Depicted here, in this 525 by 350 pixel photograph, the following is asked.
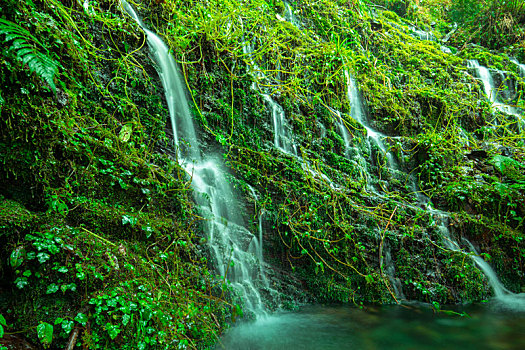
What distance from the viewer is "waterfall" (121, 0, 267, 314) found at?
3715 millimetres

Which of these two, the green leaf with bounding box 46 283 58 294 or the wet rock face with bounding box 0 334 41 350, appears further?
the green leaf with bounding box 46 283 58 294

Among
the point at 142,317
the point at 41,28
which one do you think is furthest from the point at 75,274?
the point at 41,28

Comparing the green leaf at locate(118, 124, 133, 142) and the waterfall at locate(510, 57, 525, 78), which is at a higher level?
the waterfall at locate(510, 57, 525, 78)

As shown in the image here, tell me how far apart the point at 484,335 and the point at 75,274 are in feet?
14.3

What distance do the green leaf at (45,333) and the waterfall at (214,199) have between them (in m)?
1.89

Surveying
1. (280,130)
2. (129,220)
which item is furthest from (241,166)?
(129,220)

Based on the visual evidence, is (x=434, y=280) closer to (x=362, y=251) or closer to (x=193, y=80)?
(x=362, y=251)

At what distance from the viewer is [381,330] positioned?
3.48 meters

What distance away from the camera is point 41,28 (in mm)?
2846

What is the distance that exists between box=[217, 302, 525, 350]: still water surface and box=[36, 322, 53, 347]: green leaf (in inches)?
61.8

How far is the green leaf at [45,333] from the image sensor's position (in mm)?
1762

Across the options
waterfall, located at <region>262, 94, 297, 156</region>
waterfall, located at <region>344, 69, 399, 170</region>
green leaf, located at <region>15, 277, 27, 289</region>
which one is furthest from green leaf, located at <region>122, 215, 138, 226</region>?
waterfall, located at <region>344, 69, 399, 170</region>

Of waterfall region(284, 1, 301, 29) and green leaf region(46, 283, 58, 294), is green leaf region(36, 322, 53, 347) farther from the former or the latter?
waterfall region(284, 1, 301, 29)

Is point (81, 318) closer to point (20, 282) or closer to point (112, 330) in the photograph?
point (112, 330)
